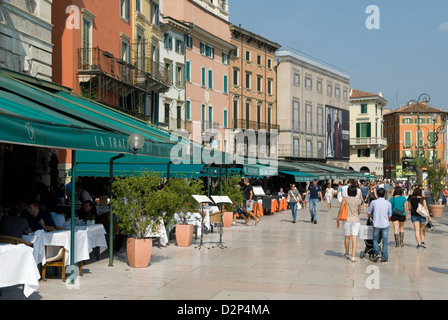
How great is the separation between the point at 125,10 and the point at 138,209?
19.5 metres

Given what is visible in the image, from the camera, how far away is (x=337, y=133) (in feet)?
240

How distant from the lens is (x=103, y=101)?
26266mm

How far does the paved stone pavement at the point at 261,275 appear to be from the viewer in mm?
9297

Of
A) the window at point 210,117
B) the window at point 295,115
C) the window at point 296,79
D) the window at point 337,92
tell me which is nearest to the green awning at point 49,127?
the window at point 210,117

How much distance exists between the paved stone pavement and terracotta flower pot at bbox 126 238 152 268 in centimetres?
14

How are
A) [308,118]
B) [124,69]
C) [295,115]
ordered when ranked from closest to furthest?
[124,69]
[295,115]
[308,118]

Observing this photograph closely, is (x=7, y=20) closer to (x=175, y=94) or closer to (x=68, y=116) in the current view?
(x=68, y=116)

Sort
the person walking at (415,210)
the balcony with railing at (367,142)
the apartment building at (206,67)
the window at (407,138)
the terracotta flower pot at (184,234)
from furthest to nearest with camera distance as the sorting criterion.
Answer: the window at (407,138)
the balcony with railing at (367,142)
the apartment building at (206,67)
the person walking at (415,210)
the terracotta flower pot at (184,234)

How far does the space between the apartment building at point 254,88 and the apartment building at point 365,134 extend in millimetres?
27908

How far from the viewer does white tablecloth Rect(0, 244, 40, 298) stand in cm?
809

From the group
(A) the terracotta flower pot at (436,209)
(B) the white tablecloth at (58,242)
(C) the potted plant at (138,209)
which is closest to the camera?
(B) the white tablecloth at (58,242)

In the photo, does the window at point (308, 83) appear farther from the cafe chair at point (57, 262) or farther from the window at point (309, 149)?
the cafe chair at point (57, 262)

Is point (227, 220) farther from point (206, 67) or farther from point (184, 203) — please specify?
point (206, 67)

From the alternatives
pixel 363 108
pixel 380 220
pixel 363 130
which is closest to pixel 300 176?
pixel 380 220
